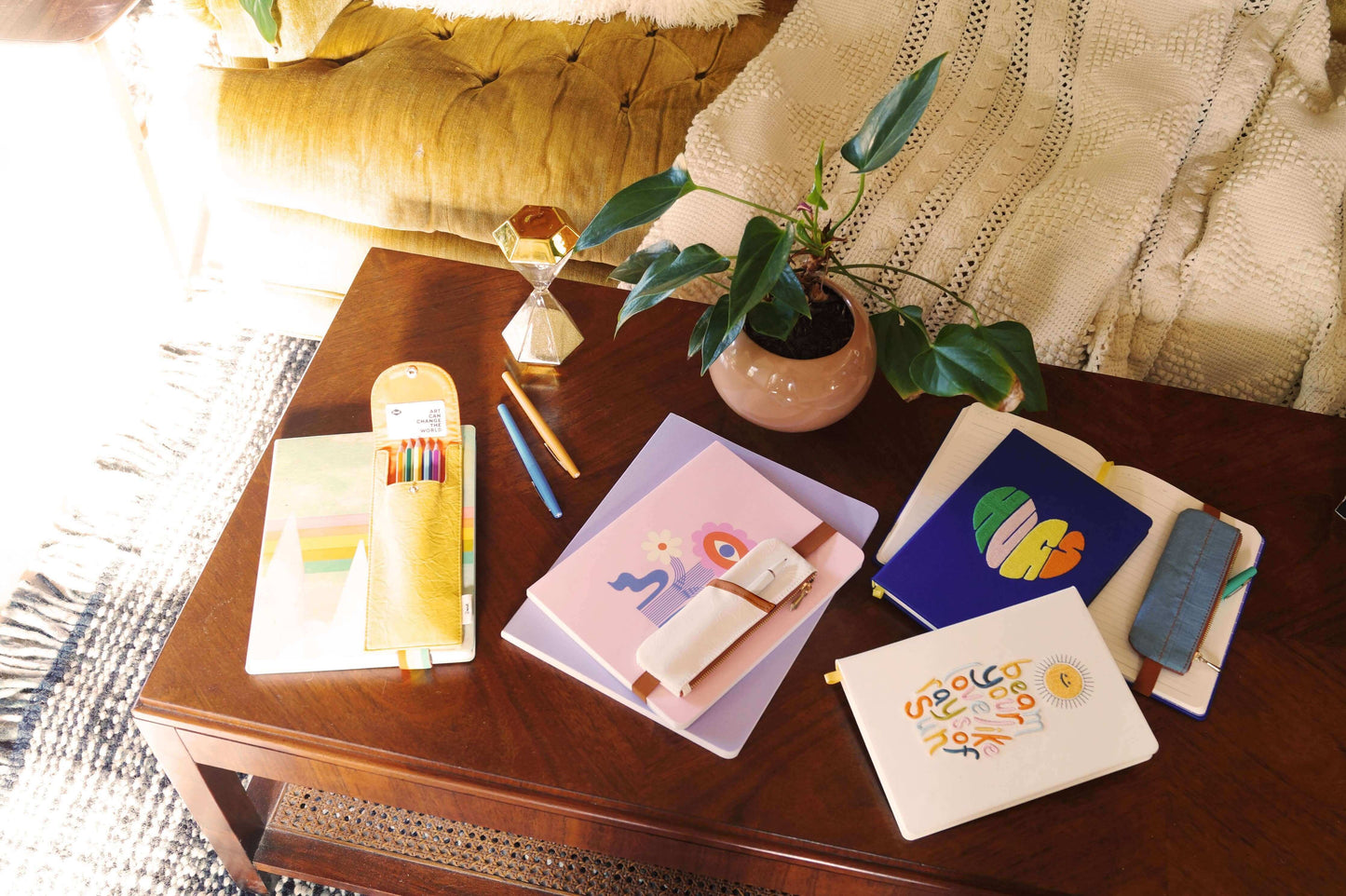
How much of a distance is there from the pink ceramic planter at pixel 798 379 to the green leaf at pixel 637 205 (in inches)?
4.8

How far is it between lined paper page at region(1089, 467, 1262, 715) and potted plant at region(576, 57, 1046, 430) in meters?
0.16

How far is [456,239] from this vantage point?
1252 millimetres

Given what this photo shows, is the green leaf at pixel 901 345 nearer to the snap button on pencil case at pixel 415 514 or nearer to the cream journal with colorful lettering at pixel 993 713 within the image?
the cream journal with colorful lettering at pixel 993 713

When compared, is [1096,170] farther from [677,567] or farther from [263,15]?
[263,15]

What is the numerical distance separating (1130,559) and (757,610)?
11.7 inches

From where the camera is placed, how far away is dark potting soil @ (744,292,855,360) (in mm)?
725

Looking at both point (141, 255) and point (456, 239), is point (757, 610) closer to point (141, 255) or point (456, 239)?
point (456, 239)

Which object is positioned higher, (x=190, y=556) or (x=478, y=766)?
(x=478, y=766)

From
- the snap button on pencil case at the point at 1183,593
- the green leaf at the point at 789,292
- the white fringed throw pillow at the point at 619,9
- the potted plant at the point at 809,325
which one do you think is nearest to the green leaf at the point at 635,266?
the potted plant at the point at 809,325

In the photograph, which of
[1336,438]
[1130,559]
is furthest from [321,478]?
[1336,438]

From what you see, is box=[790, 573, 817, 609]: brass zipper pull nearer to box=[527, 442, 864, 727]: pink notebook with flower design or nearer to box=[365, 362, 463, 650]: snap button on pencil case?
box=[527, 442, 864, 727]: pink notebook with flower design

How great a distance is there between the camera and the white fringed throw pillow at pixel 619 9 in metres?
1.25

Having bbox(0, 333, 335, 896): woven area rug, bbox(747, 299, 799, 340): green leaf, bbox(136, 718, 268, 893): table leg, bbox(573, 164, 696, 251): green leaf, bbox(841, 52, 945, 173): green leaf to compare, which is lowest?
bbox(0, 333, 335, 896): woven area rug

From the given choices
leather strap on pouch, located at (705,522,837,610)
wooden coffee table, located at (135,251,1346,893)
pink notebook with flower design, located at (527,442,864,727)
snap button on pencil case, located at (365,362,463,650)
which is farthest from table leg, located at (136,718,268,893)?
leather strap on pouch, located at (705,522,837,610)
